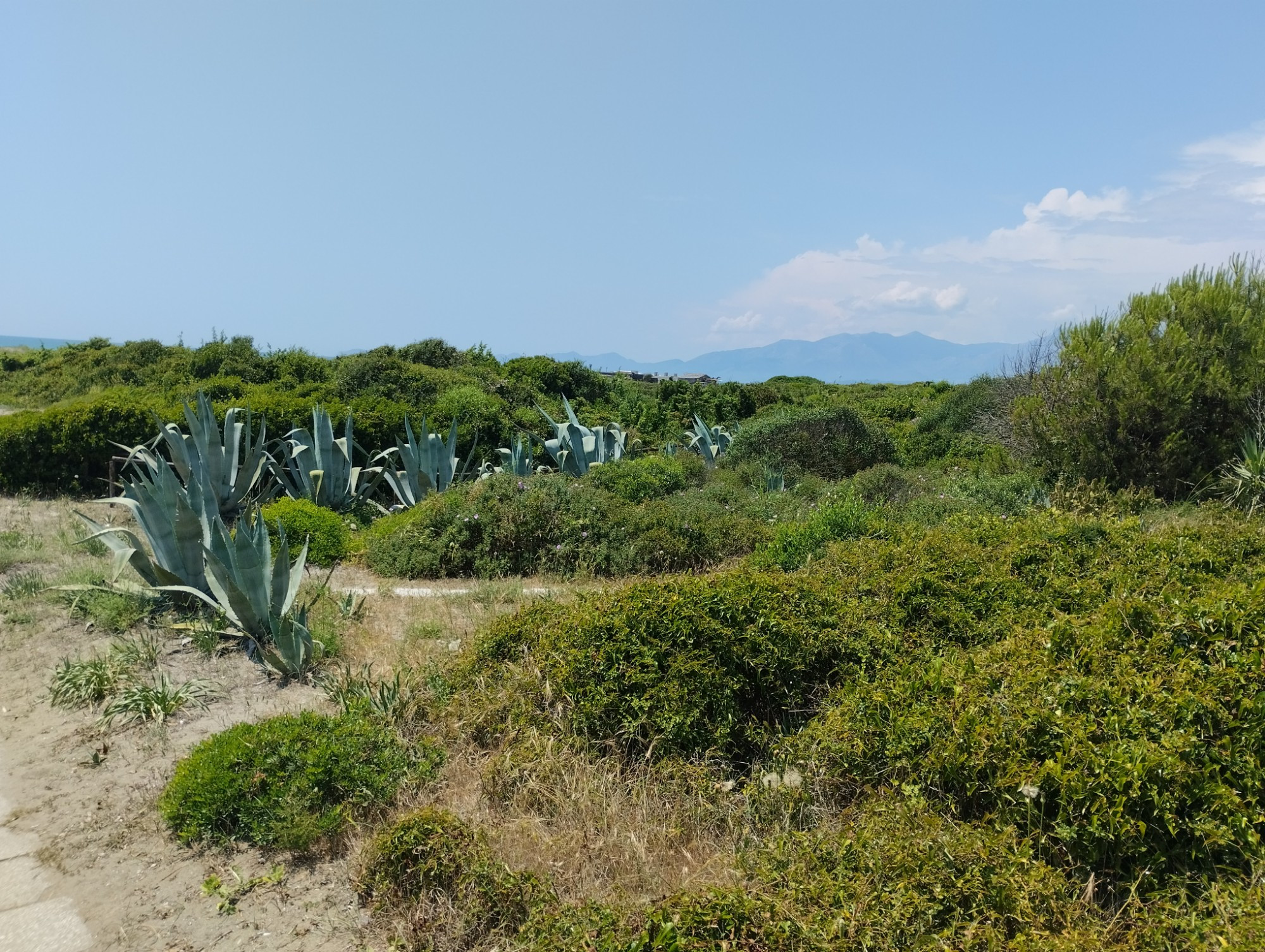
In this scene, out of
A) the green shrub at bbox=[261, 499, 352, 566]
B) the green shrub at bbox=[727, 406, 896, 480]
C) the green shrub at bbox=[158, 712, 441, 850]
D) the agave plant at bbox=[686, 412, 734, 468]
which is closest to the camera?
the green shrub at bbox=[158, 712, 441, 850]

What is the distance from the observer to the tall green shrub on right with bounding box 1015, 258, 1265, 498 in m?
10.1

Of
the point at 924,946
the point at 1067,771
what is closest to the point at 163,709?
the point at 924,946

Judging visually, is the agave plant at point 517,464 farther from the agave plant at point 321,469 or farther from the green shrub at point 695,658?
the green shrub at point 695,658

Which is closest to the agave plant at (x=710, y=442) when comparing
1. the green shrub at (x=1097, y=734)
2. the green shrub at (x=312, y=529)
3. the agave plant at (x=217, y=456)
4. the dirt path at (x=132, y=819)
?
the green shrub at (x=312, y=529)

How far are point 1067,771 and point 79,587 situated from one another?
6159mm

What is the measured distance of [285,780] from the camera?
3.39 meters

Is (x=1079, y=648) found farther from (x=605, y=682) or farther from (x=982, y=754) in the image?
(x=605, y=682)

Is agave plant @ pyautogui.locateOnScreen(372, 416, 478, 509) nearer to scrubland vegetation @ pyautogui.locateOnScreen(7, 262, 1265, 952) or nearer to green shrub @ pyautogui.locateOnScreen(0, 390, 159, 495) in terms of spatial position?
scrubland vegetation @ pyautogui.locateOnScreen(7, 262, 1265, 952)

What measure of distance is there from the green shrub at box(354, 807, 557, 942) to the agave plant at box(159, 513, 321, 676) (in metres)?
2.14

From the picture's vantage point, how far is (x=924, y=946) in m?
2.28

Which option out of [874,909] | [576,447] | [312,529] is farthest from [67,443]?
[874,909]

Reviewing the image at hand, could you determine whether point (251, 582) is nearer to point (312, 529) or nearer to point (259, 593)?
point (259, 593)

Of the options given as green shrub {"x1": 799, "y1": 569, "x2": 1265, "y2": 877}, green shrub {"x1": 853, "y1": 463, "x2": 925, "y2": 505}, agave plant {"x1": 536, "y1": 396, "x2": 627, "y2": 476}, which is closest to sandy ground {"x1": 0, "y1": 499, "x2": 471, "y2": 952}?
green shrub {"x1": 799, "y1": 569, "x2": 1265, "y2": 877}

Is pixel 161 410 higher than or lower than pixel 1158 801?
higher
